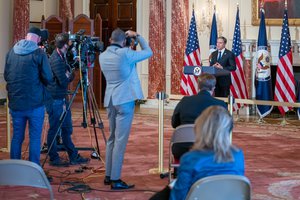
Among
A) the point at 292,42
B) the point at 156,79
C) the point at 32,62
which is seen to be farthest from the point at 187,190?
the point at 156,79

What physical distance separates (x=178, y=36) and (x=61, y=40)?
299 inches

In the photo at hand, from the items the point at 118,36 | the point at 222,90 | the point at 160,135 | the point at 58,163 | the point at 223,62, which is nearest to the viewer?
the point at 118,36

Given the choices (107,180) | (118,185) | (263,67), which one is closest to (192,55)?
(263,67)

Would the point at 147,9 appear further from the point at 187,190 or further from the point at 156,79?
the point at 187,190

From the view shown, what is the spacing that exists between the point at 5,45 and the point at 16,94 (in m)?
9.09

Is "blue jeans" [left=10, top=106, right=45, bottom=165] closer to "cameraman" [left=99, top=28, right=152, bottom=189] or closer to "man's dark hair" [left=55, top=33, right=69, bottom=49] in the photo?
"cameraman" [left=99, top=28, right=152, bottom=189]

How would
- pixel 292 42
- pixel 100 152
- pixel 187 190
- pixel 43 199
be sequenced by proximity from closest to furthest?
pixel 187 190, pixel 43 199, pixel 100 152, pixel 292 42

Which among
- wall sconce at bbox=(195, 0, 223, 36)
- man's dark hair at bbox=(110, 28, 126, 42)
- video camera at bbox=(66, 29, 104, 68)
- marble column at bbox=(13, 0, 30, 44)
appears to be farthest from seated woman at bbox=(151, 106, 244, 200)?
marble column at bbox=(13, 0, 30, 44)

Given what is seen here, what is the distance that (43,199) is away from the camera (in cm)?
654

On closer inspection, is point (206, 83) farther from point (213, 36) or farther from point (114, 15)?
point (114, 15)

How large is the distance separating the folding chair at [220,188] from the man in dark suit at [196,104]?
2043 millimetres

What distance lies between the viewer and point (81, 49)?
7.93 metres

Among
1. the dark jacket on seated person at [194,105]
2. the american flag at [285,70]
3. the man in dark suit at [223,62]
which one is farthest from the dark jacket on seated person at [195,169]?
the american flag at [285,70]

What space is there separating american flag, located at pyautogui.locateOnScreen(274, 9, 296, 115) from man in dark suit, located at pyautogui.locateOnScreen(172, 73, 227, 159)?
7.37 meters
